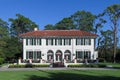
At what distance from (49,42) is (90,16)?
22905mm

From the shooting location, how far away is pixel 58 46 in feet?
211

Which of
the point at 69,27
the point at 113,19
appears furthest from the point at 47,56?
the point at 69,27

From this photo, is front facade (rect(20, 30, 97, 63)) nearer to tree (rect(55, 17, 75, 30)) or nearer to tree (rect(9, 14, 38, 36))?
tree (rect(55, 17, 75, 30))

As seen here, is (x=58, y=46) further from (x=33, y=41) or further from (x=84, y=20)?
(x=84, y=20)

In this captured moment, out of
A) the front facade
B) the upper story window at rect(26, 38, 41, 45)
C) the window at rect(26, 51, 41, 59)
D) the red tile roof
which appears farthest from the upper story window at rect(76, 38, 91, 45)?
the window at rect(26, 51, 41, 59)

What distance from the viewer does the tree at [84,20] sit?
83.1 meters

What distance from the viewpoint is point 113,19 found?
228 feet

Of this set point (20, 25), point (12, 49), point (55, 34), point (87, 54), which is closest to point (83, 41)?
point (87, 54)

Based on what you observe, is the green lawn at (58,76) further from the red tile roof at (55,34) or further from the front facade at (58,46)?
Result: the red tile roof at (55,34)

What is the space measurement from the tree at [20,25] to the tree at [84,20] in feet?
39.6

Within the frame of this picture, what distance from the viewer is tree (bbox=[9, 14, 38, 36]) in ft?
291

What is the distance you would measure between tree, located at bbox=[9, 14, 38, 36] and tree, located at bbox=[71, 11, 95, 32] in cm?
Result: 1206

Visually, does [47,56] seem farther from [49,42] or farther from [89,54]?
[89,54]

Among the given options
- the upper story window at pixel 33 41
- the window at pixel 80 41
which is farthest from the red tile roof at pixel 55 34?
the window at pixel 80 41
